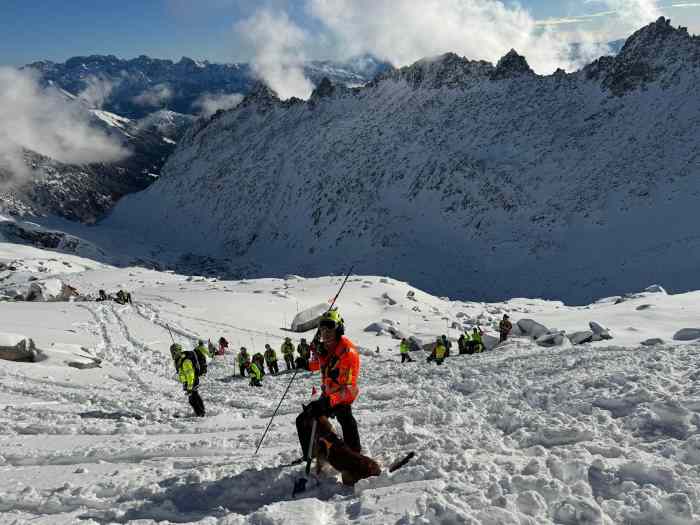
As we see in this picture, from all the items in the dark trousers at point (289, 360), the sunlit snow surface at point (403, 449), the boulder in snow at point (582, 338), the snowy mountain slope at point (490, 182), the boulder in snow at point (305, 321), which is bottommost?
the sunlit snow surface at point (403, 449)

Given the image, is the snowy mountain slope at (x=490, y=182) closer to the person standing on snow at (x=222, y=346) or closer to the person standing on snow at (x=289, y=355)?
the person standing on snow at (x=222, y=346)

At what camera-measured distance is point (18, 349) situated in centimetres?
1742

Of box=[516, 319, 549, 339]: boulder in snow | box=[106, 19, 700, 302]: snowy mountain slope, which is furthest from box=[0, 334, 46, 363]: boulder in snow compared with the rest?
box=[106, 19, 700, 302]: snowy mountain slope

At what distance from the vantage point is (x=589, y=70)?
327 feet

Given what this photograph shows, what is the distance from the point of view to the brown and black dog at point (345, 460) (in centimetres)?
581

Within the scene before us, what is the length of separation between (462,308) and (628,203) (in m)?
44.3

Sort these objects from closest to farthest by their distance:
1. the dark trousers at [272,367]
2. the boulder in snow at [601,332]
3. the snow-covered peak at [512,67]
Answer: the boulder in snow at [601,332]
the dark trousers at [272,367]
the snow-covered peak at [512,67]

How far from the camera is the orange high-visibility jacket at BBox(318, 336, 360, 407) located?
250 inches

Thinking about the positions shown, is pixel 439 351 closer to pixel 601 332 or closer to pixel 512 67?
pixel 601 332

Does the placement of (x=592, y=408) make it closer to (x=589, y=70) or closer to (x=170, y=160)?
(x=589, y=70)

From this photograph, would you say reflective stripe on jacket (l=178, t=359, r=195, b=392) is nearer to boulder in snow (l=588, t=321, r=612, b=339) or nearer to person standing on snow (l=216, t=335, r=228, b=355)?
person standing on snow (l=216, t=335, r=228, b=355)

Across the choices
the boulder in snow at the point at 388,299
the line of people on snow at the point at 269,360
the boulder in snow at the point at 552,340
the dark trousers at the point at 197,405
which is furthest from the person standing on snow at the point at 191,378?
the boulder in snow at the point at 388,299

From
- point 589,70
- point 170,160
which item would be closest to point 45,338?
point 589,70

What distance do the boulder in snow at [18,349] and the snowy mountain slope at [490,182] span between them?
6255cm
